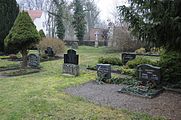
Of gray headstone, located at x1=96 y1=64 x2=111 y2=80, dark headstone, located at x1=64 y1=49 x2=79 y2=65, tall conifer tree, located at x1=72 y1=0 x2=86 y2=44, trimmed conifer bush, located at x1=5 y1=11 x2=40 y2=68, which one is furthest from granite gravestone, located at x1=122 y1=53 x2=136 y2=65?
tall conifer tree, located at x1=72 y1=0 x2=86 y2=44

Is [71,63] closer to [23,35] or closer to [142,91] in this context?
[23,35]

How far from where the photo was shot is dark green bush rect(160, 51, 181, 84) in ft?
34.6

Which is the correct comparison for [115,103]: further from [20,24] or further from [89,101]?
[20,24]

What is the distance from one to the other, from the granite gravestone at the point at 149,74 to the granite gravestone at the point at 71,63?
3.57 meters

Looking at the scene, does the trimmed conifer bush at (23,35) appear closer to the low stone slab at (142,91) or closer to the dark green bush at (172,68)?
the low stone slab at (142,91)

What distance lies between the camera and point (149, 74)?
34.2 ft

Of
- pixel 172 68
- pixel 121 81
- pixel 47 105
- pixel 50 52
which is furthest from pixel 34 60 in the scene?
pixel 172 68

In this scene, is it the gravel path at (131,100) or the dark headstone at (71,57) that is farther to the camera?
the dark headstone at (71,57)

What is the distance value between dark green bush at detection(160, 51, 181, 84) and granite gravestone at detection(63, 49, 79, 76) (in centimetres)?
446

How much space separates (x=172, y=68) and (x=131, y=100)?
326 cm

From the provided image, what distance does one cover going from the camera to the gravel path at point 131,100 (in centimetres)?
733

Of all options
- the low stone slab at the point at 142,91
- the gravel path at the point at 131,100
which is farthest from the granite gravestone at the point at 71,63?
the low stone slab at the point at 142,91

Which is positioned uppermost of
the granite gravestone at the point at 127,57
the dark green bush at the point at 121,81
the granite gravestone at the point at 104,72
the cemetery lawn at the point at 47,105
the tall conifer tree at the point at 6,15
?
the tall conifer tree at the point at 6,15

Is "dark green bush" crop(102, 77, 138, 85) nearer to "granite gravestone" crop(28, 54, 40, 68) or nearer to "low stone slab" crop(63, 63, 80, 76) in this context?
"low stone slab" crop(63, 63, 80, 76)
